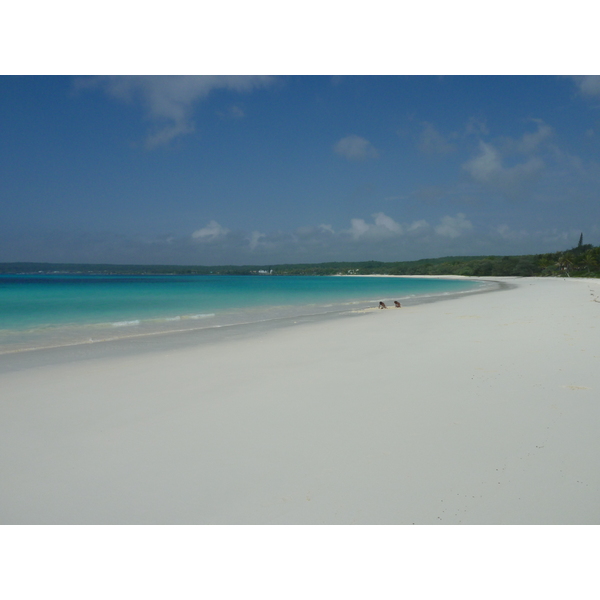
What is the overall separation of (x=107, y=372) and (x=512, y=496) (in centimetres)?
612

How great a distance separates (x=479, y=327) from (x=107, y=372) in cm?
904

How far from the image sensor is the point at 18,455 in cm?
347

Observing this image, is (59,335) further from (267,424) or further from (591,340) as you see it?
(591,340)

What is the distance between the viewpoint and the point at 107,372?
257 inches

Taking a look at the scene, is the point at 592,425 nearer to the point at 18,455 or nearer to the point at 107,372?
the point at 18,455

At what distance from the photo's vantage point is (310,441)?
11.7 feet

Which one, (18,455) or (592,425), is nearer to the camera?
(18,455)

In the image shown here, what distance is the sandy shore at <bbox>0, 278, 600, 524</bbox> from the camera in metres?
2.63

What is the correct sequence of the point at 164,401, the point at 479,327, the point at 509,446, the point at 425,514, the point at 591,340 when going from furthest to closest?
the point at 479,327
the point at 591,340
the point at 164,401
the point at 509,446
the point at 425,514

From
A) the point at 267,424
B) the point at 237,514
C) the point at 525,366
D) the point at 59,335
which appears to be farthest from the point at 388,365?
the point at 59,335

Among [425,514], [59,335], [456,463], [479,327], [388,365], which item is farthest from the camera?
[59,335]

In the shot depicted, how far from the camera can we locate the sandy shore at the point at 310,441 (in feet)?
8.64

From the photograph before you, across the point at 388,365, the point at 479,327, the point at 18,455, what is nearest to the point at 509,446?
the point at 388,365

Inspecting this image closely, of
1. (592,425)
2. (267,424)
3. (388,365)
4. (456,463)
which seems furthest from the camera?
(388,365)
